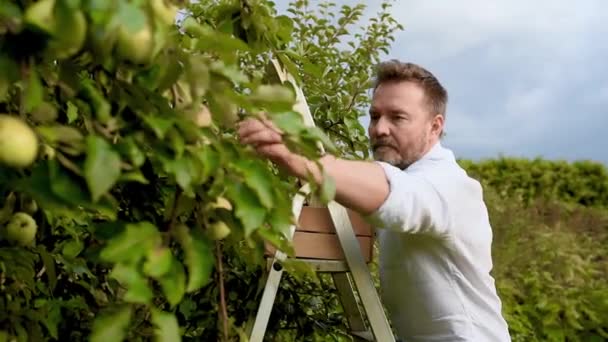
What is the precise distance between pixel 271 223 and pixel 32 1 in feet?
1.32

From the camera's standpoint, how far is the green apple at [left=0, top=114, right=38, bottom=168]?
3.15ft

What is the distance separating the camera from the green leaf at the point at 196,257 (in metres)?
0.98

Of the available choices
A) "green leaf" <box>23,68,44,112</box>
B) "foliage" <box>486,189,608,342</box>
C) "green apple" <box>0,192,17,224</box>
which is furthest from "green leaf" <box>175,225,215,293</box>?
"foliage" <box>486,189,608,342</box>

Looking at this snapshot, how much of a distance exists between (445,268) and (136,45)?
4.84ft

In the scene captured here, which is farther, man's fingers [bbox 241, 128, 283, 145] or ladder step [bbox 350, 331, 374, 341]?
ladder step [bbox 350, 331, 374, 341]

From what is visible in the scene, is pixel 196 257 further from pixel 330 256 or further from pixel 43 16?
pixel 330 256

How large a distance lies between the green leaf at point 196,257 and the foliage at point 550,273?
4026 mm

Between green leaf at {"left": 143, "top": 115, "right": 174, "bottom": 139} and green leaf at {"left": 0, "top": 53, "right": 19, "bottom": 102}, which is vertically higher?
green leaf at {"left": 143, "top": 115, "right": 174, "bottom": 139}

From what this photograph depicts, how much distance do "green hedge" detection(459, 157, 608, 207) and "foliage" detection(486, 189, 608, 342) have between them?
3.82ft

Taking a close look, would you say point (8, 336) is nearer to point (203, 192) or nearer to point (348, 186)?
point (203, 192)

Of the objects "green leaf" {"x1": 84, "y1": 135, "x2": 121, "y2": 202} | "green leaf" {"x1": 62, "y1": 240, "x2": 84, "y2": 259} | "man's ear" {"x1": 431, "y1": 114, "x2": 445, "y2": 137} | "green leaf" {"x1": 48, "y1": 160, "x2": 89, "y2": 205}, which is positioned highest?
"man's ear" {"x1": 431, "y1": 114, "x2": 445, "y2": 137}

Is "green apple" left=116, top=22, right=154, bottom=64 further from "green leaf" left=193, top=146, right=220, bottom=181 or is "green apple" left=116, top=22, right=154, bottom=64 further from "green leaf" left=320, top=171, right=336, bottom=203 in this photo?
"green leaf" left=320, top=171, right=336, bottom=203

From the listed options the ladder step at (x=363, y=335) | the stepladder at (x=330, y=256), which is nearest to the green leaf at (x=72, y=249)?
the stepladder at (x=330, y=256)

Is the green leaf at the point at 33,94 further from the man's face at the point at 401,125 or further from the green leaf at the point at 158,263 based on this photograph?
the man's face at the point at 401,125
